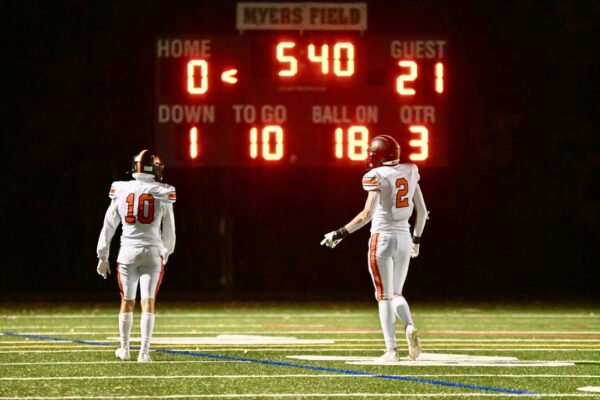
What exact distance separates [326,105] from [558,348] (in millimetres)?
9386

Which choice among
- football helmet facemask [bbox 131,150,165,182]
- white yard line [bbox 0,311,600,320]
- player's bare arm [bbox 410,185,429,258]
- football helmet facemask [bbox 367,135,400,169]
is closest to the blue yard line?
player's bare arm [bbox 410,185,429,258]

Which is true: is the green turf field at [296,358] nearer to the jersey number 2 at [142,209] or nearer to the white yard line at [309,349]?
the white yard line at [309,349]

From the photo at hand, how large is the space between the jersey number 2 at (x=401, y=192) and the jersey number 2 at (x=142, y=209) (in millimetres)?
1898

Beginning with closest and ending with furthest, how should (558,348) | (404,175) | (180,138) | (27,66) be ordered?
(404,175) → (558,348) → (180,138) → (27,66)

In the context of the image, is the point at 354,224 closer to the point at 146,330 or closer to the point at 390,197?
the point at 390,197

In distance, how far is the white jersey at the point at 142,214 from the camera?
10930mm

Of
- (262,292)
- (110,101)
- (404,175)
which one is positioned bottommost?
(262,292)

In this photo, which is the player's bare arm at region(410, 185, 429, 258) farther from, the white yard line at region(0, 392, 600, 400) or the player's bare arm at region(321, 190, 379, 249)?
the white yard line at region(0, 392, 600, 400)

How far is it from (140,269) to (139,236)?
267 mm

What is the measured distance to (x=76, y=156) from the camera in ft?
101

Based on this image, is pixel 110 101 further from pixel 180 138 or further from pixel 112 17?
pixel 180 138

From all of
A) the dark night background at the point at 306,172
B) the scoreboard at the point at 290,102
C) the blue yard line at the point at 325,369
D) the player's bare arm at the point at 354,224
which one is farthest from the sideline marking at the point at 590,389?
the dark night background at the point at 306,172

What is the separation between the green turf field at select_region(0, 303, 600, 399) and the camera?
8.90m

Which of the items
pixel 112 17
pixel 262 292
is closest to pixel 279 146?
pixel 262 292
